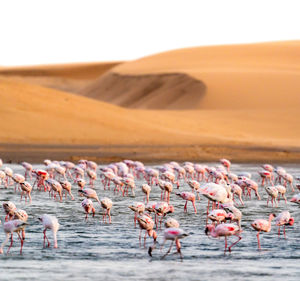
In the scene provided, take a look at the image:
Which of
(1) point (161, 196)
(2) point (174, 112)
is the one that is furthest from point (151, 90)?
(1) point (161, 196)

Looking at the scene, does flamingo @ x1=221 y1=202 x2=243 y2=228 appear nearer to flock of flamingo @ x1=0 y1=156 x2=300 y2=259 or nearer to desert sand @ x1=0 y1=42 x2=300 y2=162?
flock of flamingo @ x1=0 y1=156 x2=300 y2=259

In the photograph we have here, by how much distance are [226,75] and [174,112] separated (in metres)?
17.7

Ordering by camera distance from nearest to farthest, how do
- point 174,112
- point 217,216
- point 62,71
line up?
point 217,216 < point 174,112 < point 62,71

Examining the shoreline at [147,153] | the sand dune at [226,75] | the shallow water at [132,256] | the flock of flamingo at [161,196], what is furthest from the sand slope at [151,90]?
the shallow water at [132,256]

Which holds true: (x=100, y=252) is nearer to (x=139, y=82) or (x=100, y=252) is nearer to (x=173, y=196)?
(x=173, y=196)

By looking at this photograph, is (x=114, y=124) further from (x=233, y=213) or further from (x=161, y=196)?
(x=233, y=213)

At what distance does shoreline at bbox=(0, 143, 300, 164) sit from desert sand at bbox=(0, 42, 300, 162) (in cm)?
5

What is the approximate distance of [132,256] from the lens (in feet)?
45.5

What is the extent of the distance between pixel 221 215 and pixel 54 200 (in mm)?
7424

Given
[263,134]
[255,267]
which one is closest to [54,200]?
[255,267]

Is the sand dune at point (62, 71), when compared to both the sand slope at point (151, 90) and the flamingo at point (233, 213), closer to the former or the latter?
the sand slope at point (151, 90)

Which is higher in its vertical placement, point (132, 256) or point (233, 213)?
point (233, 213)

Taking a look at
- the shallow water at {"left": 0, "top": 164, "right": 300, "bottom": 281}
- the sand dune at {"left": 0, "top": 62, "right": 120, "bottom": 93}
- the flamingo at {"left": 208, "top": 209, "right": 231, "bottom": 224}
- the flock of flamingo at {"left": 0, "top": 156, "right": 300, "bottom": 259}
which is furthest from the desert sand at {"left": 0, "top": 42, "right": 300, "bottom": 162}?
the sand dune at {"left": 0, "top": 62, "right": 120, "bottom": 93}

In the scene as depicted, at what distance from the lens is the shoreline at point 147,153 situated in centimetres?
3788
